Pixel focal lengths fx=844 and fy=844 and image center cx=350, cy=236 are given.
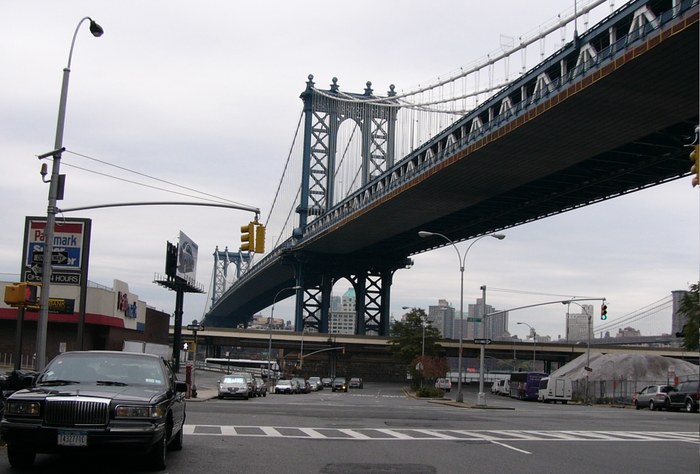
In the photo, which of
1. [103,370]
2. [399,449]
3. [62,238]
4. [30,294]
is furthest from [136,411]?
[62,238]

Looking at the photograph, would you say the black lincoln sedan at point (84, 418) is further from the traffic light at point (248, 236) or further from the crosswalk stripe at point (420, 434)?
the traffic light at point (248, 236)

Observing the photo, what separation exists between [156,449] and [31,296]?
1055 cm

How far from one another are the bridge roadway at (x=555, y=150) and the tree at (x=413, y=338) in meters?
9.37

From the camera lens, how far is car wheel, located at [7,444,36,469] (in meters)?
10.6

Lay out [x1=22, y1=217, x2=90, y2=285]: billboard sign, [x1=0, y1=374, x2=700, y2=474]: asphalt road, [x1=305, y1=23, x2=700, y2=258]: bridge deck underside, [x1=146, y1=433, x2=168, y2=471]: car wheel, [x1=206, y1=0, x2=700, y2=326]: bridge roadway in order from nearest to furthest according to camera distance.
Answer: [x1=146, y1=433, x2=168, y2=471]: car wheel → [x1=0, y1=374, x2=700, y2=474]: asphalt road → [x1=22, y1=217, x2=90, y2=285]: billboard sign → [x1=206, y1=0, x2=700, y2=326]: bridge roadway → [x1=305, y1=23, x2=700, y2=258]: bridge deck underside

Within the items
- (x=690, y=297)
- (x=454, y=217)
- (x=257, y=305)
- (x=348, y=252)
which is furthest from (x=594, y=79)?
(x=257, y=305)

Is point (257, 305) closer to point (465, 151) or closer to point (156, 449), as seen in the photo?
point (465, 151)

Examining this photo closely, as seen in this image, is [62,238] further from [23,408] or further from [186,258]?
[186,258]

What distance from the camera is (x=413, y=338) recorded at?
86312mm

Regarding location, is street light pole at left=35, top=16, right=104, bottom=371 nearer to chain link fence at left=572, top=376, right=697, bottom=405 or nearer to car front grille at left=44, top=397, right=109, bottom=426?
car front grille at left=44, top=397, right=109, bottom=426

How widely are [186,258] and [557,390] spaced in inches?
1360

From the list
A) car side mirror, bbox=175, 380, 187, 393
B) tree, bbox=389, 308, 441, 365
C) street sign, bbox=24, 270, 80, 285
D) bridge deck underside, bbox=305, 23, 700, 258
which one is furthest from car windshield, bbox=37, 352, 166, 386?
tree, bbox=389, 308, 441, 365

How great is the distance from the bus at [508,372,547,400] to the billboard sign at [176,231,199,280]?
30.7 m

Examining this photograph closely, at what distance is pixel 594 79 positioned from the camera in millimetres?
39469
